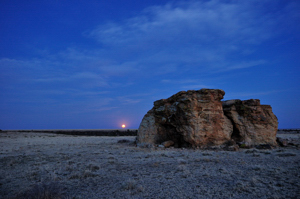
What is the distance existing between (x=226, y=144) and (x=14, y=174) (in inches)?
611

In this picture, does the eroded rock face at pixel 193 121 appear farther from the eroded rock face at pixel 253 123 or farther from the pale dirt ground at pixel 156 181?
the pale dirt ground at pixel 156 181

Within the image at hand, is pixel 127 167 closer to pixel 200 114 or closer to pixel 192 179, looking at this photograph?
pixel 192 179

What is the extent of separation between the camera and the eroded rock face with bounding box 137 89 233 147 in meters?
16.9

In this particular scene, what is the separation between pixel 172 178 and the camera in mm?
7969

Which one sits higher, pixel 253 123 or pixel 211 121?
pixel 211 121

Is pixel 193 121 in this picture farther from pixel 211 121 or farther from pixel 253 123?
pixel 253 123

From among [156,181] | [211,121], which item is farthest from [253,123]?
[156,181]

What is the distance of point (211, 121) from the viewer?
56.7ft

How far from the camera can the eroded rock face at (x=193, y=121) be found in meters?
16.9

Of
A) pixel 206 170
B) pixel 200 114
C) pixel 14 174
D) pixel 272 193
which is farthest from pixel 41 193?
pixel 200 114

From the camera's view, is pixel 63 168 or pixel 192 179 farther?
pixel 63 168

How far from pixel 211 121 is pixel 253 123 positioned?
4.26 metres

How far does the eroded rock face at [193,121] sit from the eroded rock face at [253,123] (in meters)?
0.98

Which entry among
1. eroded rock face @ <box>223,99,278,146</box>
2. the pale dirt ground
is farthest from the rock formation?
the pale dirt ground
